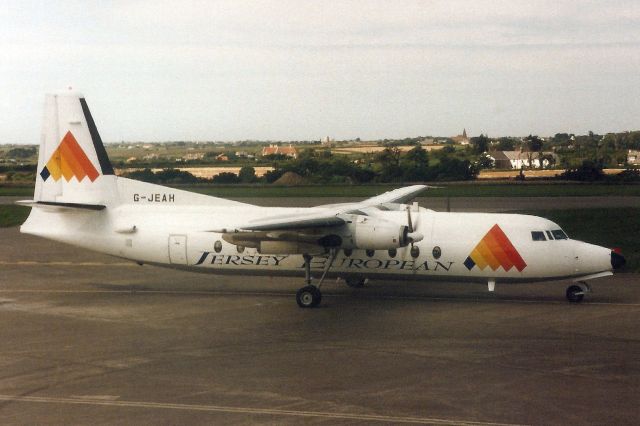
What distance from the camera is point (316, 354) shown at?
637 inches

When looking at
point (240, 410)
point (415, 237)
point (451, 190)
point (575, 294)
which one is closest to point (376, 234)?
point (415, 237)

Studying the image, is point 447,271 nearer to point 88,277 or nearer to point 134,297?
point 134,297

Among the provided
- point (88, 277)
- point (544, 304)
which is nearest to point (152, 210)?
point (88, 277)

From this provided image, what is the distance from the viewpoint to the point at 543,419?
1191cm

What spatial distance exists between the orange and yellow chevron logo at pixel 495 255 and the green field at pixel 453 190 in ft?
101

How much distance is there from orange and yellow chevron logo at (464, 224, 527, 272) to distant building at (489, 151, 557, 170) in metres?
41.6

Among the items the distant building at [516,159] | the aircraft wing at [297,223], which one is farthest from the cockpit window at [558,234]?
the distant building at [516,159]

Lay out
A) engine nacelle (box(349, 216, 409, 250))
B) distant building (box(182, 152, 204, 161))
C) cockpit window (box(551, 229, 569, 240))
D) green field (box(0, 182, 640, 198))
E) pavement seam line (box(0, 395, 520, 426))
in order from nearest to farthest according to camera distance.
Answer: pavement seam line (box(0, 395, 520, 426)) < engine nacelle (box(349, 216, 409, 250)) < cockpit window (box(551, 229, 569, 240)) < green field (box(0, 182, 640, 198)) < distant building (box(182, 152, 204, 161))

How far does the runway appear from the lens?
12.5 meters

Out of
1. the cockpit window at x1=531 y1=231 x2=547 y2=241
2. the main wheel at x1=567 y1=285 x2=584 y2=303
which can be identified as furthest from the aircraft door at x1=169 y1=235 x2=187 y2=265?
the main wheel at x1=567 y1=285 x2=584 y2=303

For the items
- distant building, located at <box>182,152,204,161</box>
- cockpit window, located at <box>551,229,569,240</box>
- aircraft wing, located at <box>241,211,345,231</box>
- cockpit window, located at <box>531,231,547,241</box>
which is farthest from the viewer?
distant building, located at <box>182,152,204,161</box>

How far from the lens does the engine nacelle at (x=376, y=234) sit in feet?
68.0

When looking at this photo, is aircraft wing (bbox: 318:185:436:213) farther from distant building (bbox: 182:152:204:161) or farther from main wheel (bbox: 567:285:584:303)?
distant building (bbox: 182:152:204:161)

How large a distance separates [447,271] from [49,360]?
426 inches
